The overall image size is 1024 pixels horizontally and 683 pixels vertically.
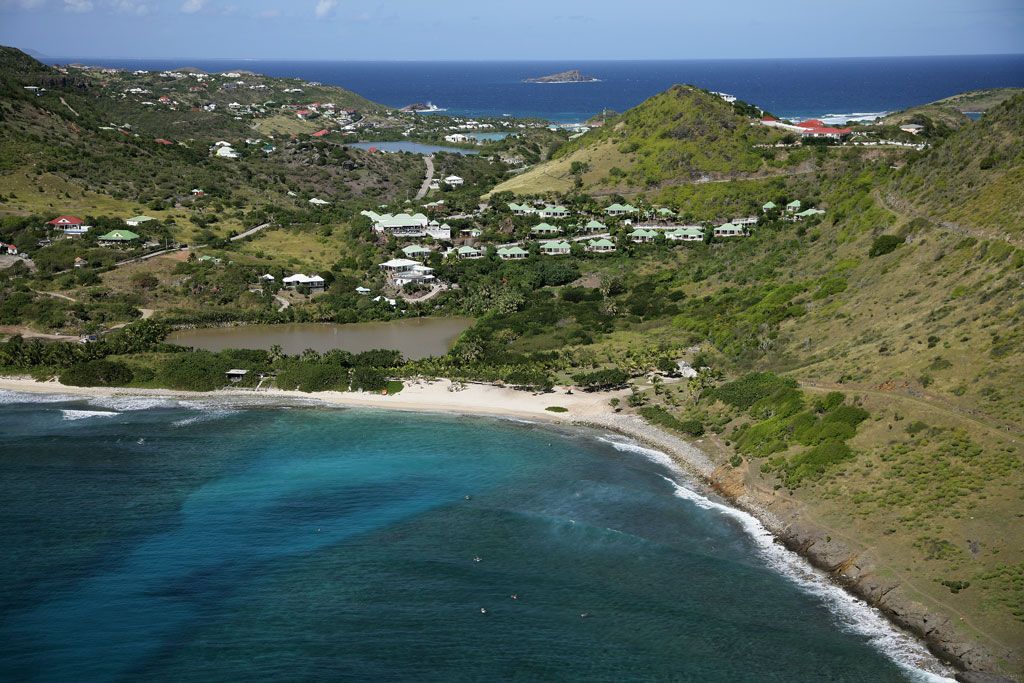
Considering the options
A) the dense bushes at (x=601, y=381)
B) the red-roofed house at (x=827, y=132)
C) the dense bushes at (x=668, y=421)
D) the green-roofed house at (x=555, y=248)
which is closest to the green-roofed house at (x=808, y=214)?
the red-roofed house at (x=827, y=132)

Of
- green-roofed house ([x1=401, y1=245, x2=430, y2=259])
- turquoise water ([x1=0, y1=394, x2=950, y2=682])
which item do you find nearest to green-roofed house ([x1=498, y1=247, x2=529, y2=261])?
green-roofed house ([x1=401, y1=245, x2=430, y2=259])

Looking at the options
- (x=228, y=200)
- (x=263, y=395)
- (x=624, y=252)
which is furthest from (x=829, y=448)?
(x=228, y=200)

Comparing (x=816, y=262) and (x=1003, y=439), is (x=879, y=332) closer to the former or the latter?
(x=1003, y=439)

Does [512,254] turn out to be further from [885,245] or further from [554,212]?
[885,245]

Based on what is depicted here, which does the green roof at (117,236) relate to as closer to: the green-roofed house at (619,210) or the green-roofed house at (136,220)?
the green-roofed house at (136,220)

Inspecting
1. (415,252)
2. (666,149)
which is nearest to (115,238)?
(415,252)
